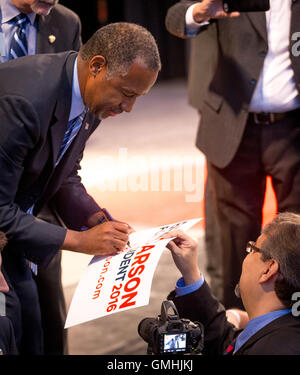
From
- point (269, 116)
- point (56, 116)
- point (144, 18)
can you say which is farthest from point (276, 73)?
point (144, 18)

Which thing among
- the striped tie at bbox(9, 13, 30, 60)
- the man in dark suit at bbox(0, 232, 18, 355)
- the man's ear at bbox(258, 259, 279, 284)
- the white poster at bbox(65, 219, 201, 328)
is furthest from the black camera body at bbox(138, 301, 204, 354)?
the striped tie at bbox(9, 13, 30, 60)

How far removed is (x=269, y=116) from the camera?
2.92 meters

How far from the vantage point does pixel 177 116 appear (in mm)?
9438

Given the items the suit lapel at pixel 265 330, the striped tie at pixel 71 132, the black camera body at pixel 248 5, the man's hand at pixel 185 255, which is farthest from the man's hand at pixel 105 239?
the black camera body at pixel 248 5

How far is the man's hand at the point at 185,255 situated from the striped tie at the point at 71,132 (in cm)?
46

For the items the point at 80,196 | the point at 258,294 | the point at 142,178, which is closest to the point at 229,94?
the point at 80,196

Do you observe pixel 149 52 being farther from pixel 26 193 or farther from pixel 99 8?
pixel 99 8

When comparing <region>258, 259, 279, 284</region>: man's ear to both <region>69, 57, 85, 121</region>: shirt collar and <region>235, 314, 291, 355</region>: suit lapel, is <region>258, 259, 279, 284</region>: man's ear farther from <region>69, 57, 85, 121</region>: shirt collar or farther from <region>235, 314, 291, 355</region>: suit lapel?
<region>69, 57, 85, 121</region>: shirt collar

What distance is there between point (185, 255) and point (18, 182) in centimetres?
53

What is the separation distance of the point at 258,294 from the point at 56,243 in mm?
680

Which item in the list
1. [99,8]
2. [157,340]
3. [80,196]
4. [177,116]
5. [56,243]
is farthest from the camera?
[99,8]

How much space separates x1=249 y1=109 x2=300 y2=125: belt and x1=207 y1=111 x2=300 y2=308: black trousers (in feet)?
0.04

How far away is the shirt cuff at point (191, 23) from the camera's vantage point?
2.79m

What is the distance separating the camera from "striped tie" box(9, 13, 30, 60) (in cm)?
250
